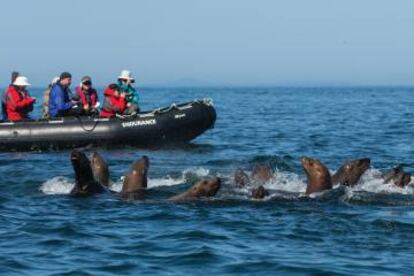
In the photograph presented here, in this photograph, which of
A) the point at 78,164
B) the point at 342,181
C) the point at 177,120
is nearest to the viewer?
the point at 78,164

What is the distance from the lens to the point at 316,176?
12773 mm

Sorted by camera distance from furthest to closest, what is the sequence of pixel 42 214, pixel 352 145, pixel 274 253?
1. pixel 352 145
2. pixel 42 214
3. pixel 274 253

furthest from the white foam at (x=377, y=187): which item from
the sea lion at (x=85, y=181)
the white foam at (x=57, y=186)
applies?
the white foam at (x=57, y=186)

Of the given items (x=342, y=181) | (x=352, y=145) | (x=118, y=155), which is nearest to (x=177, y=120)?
(x=118, y=155)

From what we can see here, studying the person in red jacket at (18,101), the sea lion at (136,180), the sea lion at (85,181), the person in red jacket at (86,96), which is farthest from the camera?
the person in red jacket at (86,96)

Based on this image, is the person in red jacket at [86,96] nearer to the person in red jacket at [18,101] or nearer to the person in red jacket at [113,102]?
the person in red jacket at [113,102]

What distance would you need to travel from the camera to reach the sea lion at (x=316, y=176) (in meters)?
12.7

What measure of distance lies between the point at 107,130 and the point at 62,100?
48.6 inches

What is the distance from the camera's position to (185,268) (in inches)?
340

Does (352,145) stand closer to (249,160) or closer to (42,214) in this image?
(249,160)

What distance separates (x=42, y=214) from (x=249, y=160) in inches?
325

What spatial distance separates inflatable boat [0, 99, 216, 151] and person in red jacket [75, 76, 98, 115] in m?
0.41

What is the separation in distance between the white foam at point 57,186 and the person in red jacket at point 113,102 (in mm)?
6218

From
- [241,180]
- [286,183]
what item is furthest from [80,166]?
[286,183]
